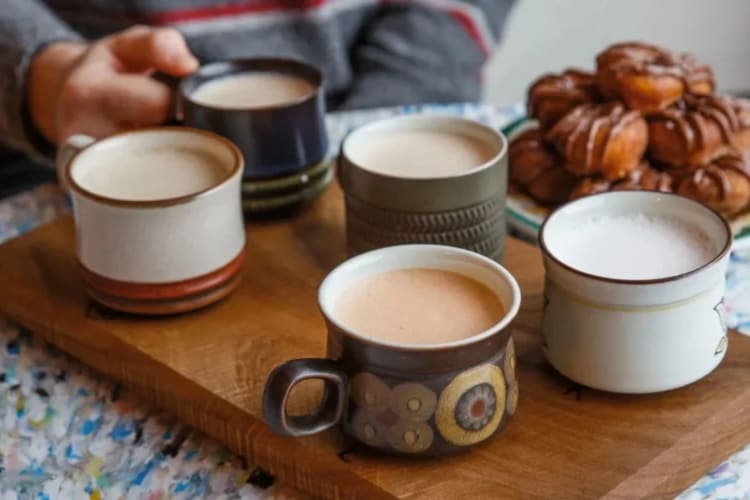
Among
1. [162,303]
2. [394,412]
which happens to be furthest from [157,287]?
[394,412]

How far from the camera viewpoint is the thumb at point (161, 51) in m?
0.95

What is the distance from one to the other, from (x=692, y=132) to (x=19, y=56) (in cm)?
68

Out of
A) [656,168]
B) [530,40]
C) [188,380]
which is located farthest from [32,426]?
[530,40]

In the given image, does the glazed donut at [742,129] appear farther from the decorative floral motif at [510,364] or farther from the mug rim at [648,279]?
the decorative floral motif at [510,364]

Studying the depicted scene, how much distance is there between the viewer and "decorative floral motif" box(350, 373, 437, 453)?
23.6 inches

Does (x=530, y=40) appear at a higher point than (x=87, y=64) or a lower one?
lower

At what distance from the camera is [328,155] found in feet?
3.12

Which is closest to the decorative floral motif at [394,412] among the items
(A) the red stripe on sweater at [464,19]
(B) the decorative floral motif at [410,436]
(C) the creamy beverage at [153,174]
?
(B) the decorative floral motif at [410,436]

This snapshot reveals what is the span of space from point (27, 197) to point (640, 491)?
2.12ft

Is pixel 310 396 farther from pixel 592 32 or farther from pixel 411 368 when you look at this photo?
pixel 592 32

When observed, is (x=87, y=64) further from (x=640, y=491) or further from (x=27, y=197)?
(x=640, y=491)

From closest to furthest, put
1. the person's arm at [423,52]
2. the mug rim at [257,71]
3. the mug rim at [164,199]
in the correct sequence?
the mug rim at [164,199] → the mug rim at [257,71] → the person's arm at [423,52]

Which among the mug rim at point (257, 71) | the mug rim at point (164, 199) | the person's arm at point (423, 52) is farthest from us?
the person's arm at point (423, 52)

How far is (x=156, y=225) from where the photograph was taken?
2.43 ft
